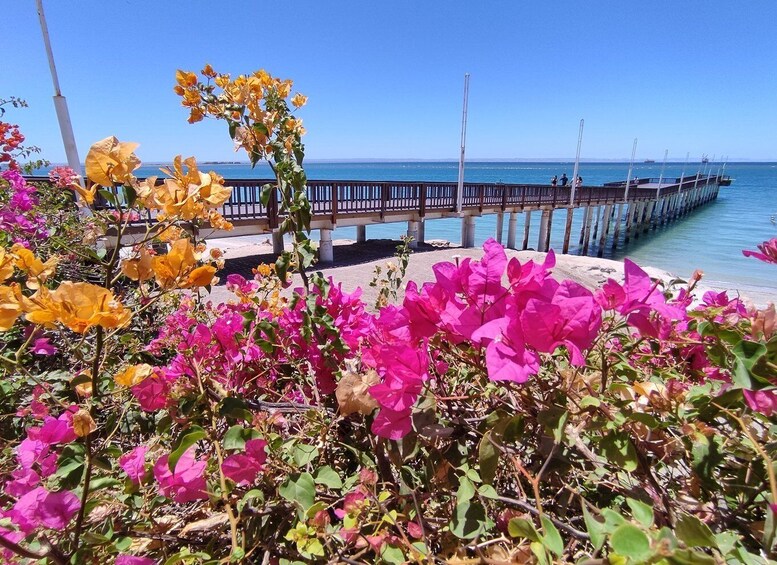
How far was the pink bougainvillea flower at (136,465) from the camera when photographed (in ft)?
2.41

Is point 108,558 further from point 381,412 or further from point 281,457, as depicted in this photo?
point 381,412

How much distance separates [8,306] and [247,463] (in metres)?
0.40

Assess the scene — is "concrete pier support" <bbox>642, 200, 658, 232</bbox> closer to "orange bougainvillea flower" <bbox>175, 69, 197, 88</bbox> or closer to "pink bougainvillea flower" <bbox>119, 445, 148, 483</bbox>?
"orange bougainvillea flower" <bbox>175, 69, 197, 88</bbox>

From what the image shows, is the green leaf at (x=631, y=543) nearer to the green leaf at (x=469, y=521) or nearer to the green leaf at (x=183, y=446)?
the green leaf at (x=469, y=521)

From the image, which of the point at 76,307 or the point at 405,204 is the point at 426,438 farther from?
the point at 405,204

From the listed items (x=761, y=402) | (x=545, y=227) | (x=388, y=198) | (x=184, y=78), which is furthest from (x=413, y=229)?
(x=761, y=402)

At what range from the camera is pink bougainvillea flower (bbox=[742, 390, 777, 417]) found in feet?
1.86

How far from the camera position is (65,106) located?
6504 mm

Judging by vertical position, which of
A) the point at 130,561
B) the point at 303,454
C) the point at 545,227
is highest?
the point at 303,454

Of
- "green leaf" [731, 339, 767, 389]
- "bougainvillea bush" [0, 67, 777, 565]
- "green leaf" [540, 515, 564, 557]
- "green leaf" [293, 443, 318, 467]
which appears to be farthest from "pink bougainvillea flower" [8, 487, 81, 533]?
"green leaf" [731, 339, 767, 389]

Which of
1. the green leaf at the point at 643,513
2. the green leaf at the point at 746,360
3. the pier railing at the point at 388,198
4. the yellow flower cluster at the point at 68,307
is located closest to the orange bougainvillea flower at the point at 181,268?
the yellow flower cluster at the point at 68,307

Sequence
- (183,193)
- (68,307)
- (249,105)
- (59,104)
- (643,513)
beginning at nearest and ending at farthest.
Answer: (643,513), (68,307), (183,193), (249,105), (59,104)

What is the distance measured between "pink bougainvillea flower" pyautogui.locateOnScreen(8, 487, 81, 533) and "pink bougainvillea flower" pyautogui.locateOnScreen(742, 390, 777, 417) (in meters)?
1.00

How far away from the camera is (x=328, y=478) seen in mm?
690
